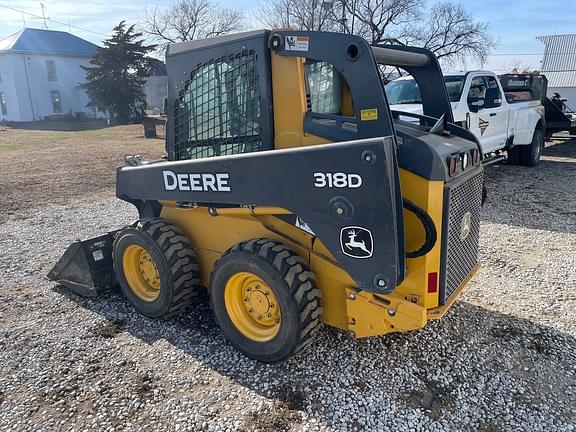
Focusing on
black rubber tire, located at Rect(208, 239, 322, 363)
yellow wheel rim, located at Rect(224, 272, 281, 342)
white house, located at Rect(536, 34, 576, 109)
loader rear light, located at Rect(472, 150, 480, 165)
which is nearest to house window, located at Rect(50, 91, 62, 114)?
white house, located at Rect(536, 34, 576, 109)

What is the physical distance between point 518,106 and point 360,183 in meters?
9.13

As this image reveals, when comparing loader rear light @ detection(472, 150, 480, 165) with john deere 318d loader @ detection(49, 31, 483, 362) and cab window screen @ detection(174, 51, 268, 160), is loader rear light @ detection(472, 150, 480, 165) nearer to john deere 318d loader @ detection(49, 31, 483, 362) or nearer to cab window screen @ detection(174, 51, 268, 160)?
john deere 318d loader @ detection(49, 31, 483, 362)

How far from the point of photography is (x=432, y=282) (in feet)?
9.89

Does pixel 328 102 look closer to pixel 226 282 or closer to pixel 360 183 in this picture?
pixel 360 183

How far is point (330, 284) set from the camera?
3.16 meters

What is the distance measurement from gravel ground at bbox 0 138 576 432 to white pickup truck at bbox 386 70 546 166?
4.23 metres

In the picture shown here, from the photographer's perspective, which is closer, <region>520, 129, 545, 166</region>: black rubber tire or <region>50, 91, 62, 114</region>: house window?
<region>520, 129, 545, 166</region>: black rubber tire

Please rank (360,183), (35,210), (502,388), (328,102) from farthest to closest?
(35,210)
(328,102)
(502,388)
(360,183)

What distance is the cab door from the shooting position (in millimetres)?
Result: 8484

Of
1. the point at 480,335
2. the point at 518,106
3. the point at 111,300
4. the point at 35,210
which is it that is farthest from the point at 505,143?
the point at 35,210

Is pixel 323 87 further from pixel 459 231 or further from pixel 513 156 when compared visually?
pixel 513 156

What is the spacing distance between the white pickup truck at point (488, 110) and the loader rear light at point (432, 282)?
4899 millimetres

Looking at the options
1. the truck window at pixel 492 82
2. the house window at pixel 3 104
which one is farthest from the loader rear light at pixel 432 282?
the house window at pixel 3 104

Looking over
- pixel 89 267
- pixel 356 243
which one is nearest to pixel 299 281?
pixel 356 243
